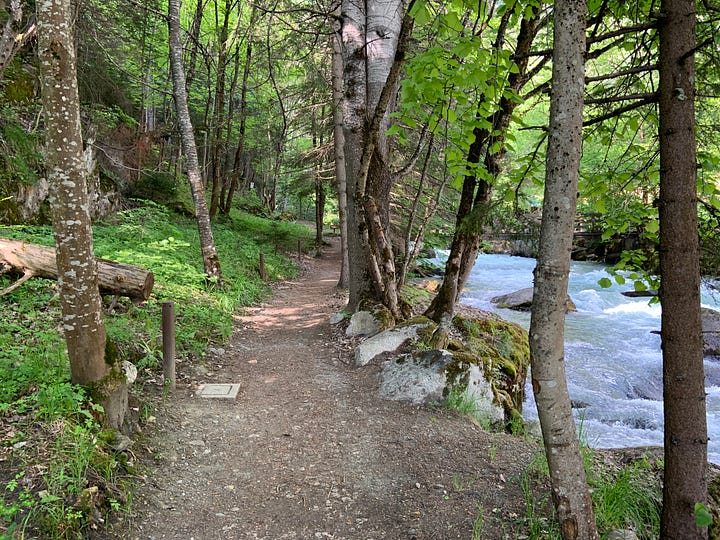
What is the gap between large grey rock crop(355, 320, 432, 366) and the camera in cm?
688

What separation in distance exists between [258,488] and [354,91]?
6530mm

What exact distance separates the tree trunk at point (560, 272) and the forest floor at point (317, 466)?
68 cm

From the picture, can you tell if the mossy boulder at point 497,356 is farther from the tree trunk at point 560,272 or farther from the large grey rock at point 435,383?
the tree trunk at point 560,272

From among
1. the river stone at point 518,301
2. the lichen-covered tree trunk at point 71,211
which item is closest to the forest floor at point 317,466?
the lichen-covered tree trunk at point 71,211

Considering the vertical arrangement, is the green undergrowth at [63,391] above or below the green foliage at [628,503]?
above

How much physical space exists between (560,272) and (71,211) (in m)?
3.52

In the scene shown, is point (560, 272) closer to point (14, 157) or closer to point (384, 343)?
point (384, 343)

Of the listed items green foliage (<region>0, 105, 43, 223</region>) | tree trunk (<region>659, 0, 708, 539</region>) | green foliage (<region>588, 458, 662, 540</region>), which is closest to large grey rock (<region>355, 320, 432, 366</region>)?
green foliage (<region>588, 458, 662, 540</region>)

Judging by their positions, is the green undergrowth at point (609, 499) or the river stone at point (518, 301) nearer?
the green undergrowth at point (609, 499)

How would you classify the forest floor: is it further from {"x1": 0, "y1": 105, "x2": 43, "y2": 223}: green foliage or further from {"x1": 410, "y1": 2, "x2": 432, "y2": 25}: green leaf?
{"x1": 0, "y1": 105, "x2": 43, "y2": 223}: green foliage

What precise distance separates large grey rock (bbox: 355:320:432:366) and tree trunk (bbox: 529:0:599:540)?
4.17 meters

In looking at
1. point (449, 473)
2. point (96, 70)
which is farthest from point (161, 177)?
point (449, 473)

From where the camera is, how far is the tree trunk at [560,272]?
2.57 metres

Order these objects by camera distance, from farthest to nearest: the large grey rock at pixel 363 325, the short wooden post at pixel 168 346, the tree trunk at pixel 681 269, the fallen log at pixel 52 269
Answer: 1. the large grey rock at pixel 363 325
2. the fallen log at pixel 52 269
3. the short wooden post at pixel 168 346
4. the tree trunk at pixel 681 269
